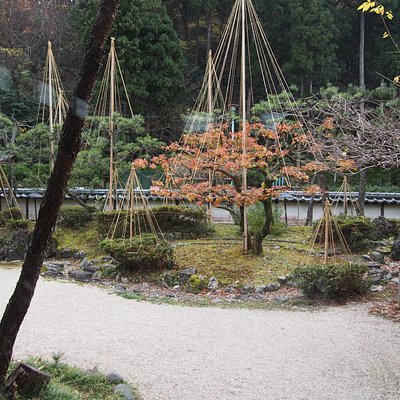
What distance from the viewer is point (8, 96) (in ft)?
55.6

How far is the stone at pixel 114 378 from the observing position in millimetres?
3369

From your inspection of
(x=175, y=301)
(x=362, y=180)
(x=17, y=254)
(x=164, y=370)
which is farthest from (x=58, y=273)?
(x=362, y=180)

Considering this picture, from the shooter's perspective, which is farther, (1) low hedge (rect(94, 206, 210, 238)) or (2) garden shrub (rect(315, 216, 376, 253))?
(1) low hedge (rect(94, 206, 210, 238))

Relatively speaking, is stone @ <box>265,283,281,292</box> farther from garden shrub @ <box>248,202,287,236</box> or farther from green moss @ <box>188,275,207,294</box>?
garden shrub @ <box>248,202,287,236</box>

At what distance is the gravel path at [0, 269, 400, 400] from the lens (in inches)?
136

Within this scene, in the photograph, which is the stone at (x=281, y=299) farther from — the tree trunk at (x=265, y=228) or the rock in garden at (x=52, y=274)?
the rock in garden at (x=52, y=274)

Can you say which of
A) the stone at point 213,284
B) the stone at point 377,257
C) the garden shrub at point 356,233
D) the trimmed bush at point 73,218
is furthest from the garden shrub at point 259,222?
the trimmed bush at point 73,218

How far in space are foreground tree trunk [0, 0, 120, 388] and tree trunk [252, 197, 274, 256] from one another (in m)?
5.40

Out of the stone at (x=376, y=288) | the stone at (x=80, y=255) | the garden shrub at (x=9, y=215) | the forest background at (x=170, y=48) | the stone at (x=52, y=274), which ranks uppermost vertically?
the forest background at (x=170, y=48)

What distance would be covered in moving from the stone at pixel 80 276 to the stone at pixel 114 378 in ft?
13.8

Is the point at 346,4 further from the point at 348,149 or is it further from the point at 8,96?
the point at 348,149

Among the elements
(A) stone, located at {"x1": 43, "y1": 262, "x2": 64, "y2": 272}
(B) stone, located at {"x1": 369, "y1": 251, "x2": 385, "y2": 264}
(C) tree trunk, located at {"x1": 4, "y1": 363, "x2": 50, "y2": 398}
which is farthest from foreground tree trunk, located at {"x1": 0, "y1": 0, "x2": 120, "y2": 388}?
(B) stone, located at {"x1": 369, "y1": 251, "x2": 385, "y2": 264}

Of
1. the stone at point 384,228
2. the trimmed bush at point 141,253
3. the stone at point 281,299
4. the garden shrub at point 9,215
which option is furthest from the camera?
the stone at point 384,228

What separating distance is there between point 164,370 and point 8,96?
15808mm
